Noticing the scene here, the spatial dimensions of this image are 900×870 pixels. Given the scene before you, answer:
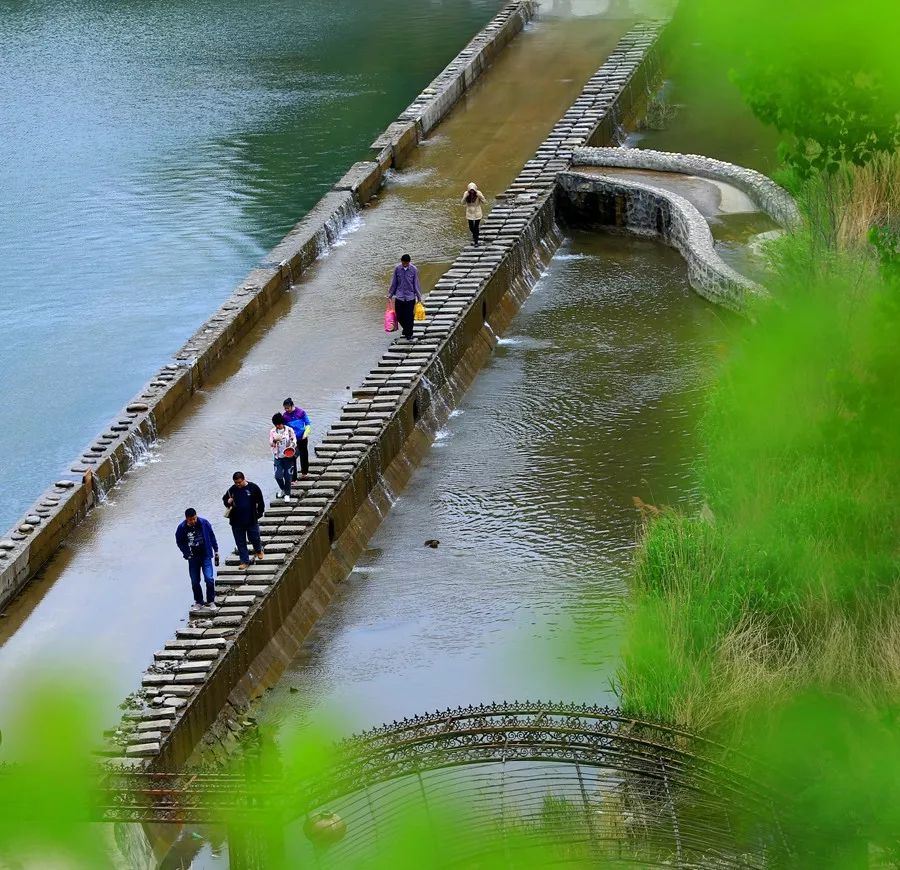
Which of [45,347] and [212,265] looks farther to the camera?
[212,265]

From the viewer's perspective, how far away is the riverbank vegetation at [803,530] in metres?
15.7

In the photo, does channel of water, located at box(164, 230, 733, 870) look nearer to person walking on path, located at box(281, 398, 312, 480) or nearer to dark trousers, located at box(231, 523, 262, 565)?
dark trousers, located at box(231, 523, 262, 565)

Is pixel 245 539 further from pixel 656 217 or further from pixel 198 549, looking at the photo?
pixel 656 217

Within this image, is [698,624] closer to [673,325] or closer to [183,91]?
[673,325]

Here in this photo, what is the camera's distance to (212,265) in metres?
35.8

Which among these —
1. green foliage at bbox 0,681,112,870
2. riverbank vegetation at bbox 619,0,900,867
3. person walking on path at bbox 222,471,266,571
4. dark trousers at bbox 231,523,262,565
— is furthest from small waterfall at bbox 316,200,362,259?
green foliage at bbox 0,681,112,870

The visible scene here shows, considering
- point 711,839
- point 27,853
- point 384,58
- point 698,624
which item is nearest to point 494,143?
point 384,58

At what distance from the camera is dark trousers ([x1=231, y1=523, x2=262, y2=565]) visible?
20391mm

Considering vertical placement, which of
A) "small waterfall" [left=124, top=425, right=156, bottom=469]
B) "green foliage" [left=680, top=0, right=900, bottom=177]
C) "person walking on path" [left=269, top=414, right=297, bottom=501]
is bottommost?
"small waterfall" [left=124, top=425, right=156, bottom=469]

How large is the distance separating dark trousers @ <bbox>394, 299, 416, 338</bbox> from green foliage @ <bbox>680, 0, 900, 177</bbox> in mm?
8577

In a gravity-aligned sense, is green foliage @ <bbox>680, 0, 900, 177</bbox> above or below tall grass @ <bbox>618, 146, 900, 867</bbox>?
above

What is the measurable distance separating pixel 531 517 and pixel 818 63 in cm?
807

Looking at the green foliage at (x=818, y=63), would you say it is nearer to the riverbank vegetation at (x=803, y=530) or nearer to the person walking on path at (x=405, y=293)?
the riverbank vegetation at (x=803, y=530)

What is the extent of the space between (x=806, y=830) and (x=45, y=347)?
72.0 feet
